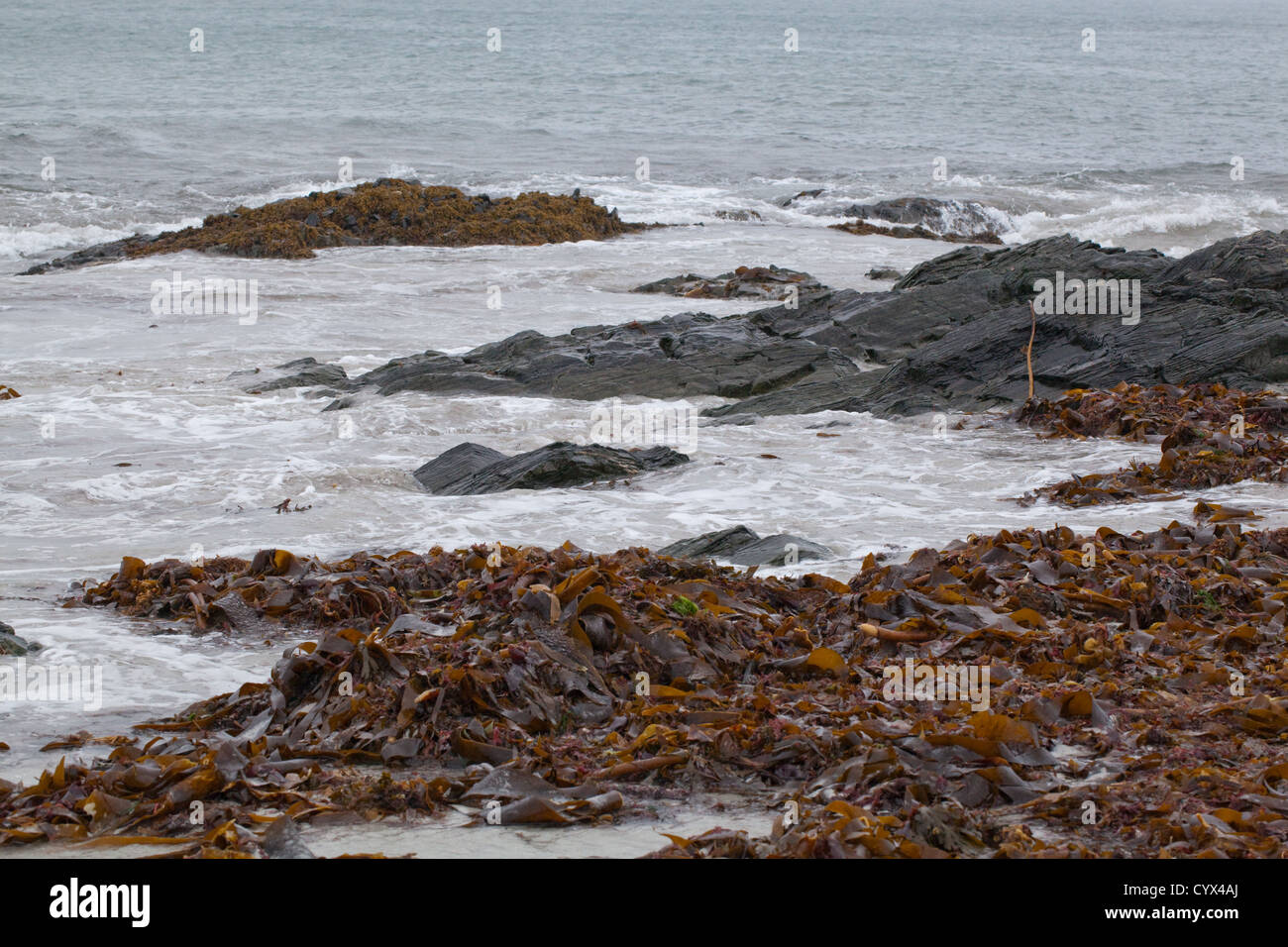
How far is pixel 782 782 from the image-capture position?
13.3 feet

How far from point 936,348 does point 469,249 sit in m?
10.7

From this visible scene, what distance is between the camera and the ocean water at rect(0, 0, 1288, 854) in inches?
319

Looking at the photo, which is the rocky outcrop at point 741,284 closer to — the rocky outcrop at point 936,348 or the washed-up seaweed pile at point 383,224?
the rocky outcrop at point 936,348

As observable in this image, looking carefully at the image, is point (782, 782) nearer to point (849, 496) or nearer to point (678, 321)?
point (849, 496)

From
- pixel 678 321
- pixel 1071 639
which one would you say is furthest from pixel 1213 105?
pixel 1071 639

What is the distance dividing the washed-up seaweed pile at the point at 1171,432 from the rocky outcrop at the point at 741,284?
643 cm

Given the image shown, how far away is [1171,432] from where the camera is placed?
959cm

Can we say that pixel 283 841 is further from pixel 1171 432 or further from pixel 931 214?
pixel 931 214

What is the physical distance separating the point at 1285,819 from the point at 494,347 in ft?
35.1

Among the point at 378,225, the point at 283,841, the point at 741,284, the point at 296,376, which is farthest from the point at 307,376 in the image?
the point at 283,841

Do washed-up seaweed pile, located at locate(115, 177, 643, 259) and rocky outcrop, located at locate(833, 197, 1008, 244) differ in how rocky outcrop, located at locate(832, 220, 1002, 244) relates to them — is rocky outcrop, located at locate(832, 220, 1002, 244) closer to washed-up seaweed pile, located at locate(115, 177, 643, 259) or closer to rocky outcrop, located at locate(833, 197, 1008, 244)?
rocky outcrop, located at locate(833, 197, 1008, 244)

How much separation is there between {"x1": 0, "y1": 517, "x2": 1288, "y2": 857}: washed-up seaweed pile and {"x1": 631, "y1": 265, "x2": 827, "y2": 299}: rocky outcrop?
1105 cm

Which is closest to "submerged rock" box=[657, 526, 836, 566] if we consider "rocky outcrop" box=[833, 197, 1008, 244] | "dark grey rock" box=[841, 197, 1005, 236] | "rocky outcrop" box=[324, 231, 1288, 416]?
"rocky outcrop" box=[324, 231, 1288, 416]

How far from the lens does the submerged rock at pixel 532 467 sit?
359 inches
